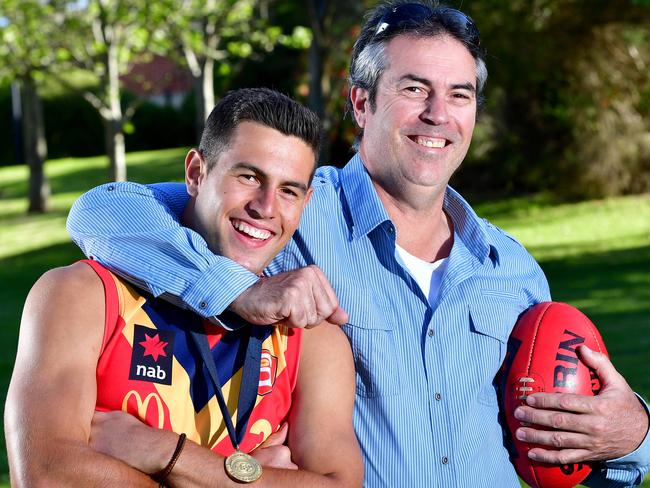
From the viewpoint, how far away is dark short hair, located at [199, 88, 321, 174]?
3.04 metres

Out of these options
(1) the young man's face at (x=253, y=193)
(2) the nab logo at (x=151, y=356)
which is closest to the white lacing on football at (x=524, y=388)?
(1) the young man's face at (x=253, y=193)

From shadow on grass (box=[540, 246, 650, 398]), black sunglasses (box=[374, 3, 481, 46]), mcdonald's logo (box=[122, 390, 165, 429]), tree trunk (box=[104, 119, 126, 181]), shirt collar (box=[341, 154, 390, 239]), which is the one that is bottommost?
tree trunk (box=[104, 119, 126, 181])

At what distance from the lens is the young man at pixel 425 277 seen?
3395mm

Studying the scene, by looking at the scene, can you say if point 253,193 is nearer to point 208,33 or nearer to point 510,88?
point 510,88

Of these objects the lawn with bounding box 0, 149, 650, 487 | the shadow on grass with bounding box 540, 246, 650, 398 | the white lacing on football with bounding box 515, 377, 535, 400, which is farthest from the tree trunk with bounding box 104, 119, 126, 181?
the white lacing on football with bounding box 515, 377, 535, 400

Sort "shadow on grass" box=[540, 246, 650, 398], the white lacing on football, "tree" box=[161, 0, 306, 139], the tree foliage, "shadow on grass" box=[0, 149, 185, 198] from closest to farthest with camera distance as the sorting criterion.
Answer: the white lacing on football → "shadow on grass" box=[540, 246, 650, 398] → the tree foliage → "tree" box=[161, 0, 306, 139] → "shadow on grass" box=[0, 149, 185, 198]

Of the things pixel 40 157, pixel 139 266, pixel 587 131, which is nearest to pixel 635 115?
pixel 587 131

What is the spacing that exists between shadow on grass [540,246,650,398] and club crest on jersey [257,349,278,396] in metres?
5.14

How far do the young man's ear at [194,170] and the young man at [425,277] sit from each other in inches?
5.8

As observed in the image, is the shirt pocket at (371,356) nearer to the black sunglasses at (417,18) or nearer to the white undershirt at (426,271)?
the white undershirt at (426,271)

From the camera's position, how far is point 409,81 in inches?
145

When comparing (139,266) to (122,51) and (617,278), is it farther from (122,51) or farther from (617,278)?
(122,51)

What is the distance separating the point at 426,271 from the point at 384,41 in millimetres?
801

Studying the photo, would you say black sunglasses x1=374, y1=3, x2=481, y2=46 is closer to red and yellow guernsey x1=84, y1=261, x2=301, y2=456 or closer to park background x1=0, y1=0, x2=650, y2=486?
red and yellow guernsey x1=84, y1=261, x2=301, y2=456
